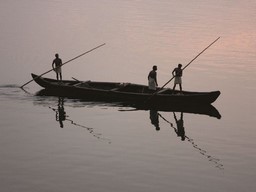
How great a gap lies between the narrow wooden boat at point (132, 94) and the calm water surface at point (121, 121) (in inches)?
26.2

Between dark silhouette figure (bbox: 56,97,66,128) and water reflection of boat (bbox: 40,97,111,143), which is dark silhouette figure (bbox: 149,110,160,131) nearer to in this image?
water reflection of boat (bbox: 40,97,111,143)

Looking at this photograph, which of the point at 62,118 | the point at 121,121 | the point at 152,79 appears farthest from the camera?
the point at 152,79

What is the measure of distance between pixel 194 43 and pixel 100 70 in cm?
1378

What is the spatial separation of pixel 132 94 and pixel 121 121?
2871 millimetres

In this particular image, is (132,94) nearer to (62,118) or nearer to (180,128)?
(180,128)

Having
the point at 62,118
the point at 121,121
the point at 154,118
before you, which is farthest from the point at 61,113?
the point at 154,118

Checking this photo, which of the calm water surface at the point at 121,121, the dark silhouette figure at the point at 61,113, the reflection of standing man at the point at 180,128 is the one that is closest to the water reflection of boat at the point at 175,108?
the calm water surface at the point at 121,121

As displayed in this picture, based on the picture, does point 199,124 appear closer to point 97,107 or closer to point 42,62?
point 97,107

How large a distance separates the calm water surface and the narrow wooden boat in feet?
2.19

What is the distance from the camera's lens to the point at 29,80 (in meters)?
34.7

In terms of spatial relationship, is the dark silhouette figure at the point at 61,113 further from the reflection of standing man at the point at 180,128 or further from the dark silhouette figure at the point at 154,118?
the reflection of standing man at the point at 180,128

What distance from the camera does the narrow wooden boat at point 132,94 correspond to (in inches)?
1144

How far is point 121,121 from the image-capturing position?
2673 centimetres

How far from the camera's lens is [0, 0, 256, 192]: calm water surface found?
20.1 m
